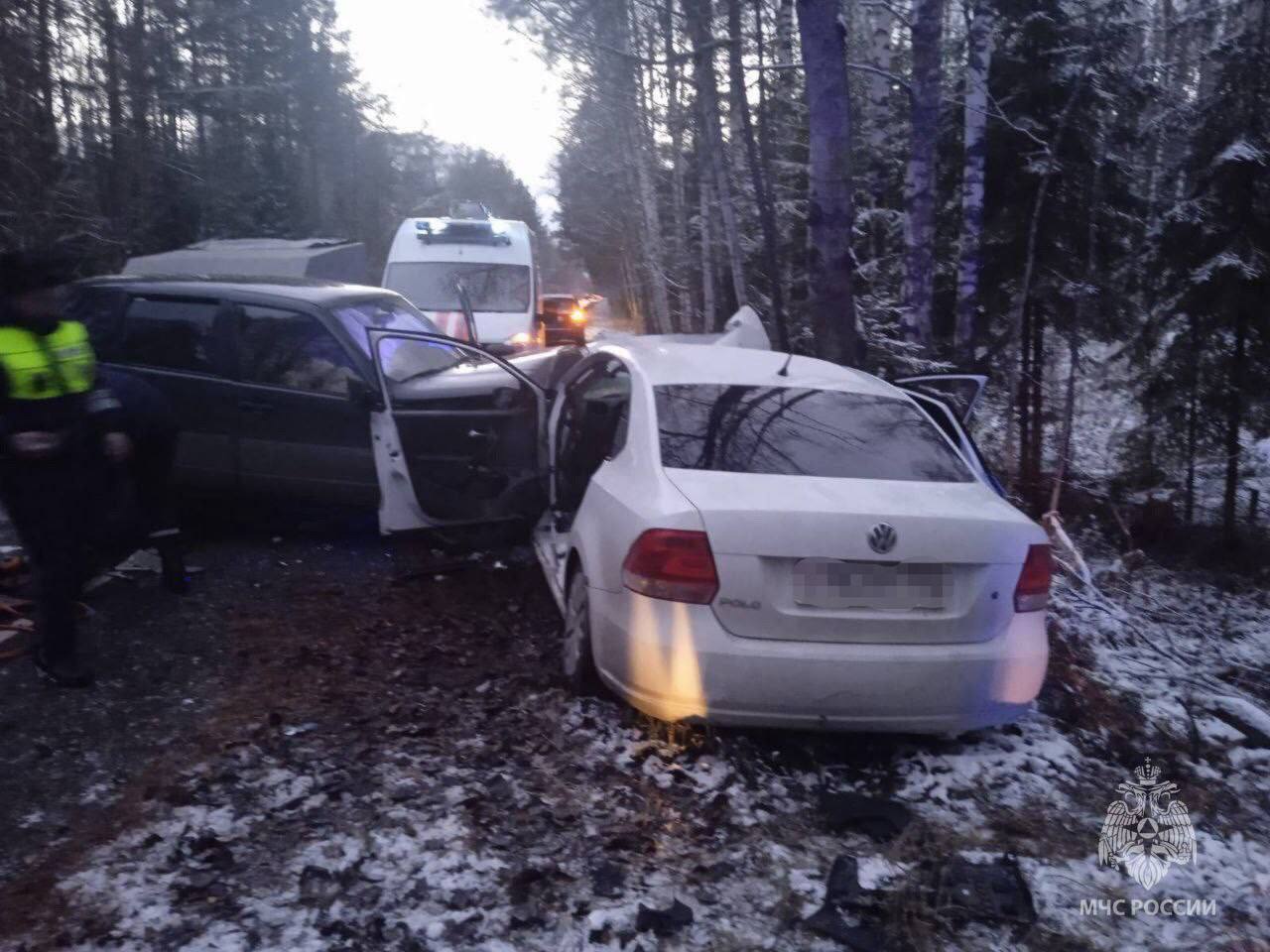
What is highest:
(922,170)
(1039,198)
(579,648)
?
(922,170)

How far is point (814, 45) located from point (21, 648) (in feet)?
24.2

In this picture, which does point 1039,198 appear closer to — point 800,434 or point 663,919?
point 800,434

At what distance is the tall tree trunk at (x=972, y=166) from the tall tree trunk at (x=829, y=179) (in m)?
5.53

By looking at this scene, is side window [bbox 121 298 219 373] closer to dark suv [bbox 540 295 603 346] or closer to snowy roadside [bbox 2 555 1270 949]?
dark suv [bbox 540 295 603 346]

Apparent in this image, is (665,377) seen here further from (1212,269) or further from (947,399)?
(1212,269)

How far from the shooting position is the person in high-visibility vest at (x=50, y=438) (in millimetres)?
4699

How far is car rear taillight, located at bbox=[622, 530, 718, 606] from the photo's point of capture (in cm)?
418

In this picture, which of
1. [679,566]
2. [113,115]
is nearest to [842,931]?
[679,566]

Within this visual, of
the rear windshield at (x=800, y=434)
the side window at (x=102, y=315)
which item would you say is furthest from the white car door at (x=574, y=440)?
the side window at (x=102, y=315)

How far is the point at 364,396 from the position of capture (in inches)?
271

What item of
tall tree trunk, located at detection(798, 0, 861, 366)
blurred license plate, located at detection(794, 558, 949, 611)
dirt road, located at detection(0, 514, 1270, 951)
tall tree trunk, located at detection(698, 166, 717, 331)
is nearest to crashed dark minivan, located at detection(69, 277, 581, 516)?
dirt road, located at detection(0, 514, 1270, 951)

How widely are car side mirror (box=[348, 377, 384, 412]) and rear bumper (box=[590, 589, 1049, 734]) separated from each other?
3.09 metres

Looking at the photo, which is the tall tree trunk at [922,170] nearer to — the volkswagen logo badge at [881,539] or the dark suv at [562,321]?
the dark suv at [562,321]

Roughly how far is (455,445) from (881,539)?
3.71 meters
